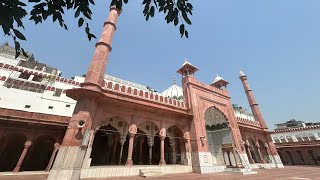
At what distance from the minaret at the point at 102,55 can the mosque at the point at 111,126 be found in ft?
0.21

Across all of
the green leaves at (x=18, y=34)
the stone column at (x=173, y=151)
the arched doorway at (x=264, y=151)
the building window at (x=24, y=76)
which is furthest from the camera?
the building window at (x=24, y=76)

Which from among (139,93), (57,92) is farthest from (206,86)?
(57,92)

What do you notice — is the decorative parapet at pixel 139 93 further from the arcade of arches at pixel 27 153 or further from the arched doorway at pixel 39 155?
the arched doorway at pixel 39 155


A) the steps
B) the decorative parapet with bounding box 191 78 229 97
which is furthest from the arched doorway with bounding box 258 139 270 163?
the steps

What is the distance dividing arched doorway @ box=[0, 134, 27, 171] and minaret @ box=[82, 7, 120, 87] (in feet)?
32.9

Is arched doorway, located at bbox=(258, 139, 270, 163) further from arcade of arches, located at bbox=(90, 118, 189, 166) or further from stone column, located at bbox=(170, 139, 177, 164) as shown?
stone column, located at bbox=(170, 139, 177, 164)

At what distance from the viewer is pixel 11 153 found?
587 inches

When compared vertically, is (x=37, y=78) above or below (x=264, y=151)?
above

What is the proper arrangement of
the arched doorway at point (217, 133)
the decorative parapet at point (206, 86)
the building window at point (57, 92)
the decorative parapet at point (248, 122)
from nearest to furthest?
1. the decorative parapet at point (206, 86)
2. the arched doorway at point (217, 133)
3. the decorative parapet at point (248, 122)
4. the building window at point (57, 92)

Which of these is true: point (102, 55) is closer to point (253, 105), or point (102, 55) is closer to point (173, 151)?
point (173, 151)

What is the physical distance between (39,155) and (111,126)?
7.67 m

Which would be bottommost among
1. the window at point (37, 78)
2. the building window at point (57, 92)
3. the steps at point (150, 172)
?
the steps at point (150, 172)

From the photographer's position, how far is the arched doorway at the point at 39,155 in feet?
48.0

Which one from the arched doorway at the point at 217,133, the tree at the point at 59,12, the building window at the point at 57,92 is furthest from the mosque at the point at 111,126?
the tree at the point at 59,12
